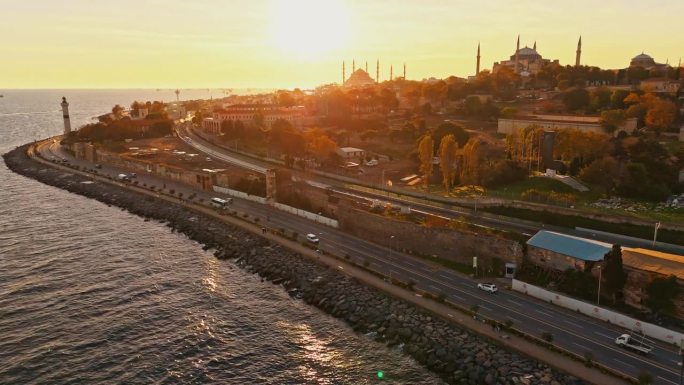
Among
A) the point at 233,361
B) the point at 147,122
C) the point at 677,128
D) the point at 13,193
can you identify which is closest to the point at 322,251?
the point at 233,361

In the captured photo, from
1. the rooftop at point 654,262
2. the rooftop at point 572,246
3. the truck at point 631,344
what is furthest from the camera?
the rooftop at point 572,246

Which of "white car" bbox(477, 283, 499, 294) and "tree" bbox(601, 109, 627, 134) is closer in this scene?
"white car" bbox(477, 283, 499, 294)

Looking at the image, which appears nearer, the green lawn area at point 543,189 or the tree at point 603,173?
the green lawn area at point 543,189

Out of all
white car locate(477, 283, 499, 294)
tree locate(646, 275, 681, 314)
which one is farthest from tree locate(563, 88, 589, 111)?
tree locate(646, 275, 681, 314)

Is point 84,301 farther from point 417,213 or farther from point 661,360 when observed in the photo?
point 661,360

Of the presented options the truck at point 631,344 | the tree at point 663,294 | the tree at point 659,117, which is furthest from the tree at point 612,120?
the truck at point 631,344

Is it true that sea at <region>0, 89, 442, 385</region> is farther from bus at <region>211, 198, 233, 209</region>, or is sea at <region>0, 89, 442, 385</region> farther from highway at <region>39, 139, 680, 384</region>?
bus at <region>211, 198, 233, 209</region>

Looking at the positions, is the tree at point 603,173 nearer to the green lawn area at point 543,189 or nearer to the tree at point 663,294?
the green lawn area at point 543,189
